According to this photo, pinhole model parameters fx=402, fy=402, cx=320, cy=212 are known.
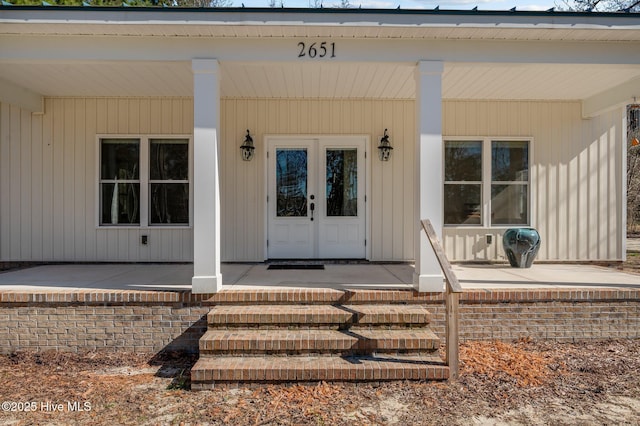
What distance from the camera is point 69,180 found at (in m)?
6.02

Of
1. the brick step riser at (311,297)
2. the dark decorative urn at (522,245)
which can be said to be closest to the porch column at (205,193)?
the brick step riser at (311,297)

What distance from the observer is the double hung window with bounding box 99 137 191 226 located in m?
6.14

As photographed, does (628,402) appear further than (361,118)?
No

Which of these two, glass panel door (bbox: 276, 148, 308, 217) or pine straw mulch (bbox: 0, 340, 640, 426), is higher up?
glass panel door (bbox: 276, 148, 308, 217)

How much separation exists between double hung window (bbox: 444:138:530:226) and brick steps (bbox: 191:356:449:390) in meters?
3.46

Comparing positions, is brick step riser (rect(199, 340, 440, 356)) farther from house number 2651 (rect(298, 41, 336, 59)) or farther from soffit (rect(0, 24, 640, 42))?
soffit (rect(0, 24, 640, 42))

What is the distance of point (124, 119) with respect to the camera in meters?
6.08

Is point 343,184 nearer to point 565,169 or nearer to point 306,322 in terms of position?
point 306,322

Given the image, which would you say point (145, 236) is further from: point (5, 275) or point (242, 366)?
point (242, 366)

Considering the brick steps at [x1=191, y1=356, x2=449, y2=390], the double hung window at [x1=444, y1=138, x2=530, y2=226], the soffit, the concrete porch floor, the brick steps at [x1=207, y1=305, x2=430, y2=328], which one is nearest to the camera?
the brick steps at [x1=191, y1=356, x2=449, y2=390]

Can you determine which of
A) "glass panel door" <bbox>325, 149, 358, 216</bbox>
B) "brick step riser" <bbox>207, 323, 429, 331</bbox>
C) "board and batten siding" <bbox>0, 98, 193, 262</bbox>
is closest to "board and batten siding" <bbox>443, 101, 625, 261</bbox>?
"glass panel door" <bbox>325, 149, 358, 216</bbox>

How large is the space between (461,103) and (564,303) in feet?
11.0

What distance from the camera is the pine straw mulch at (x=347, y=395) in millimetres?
2723

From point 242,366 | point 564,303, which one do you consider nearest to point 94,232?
point 242,366
